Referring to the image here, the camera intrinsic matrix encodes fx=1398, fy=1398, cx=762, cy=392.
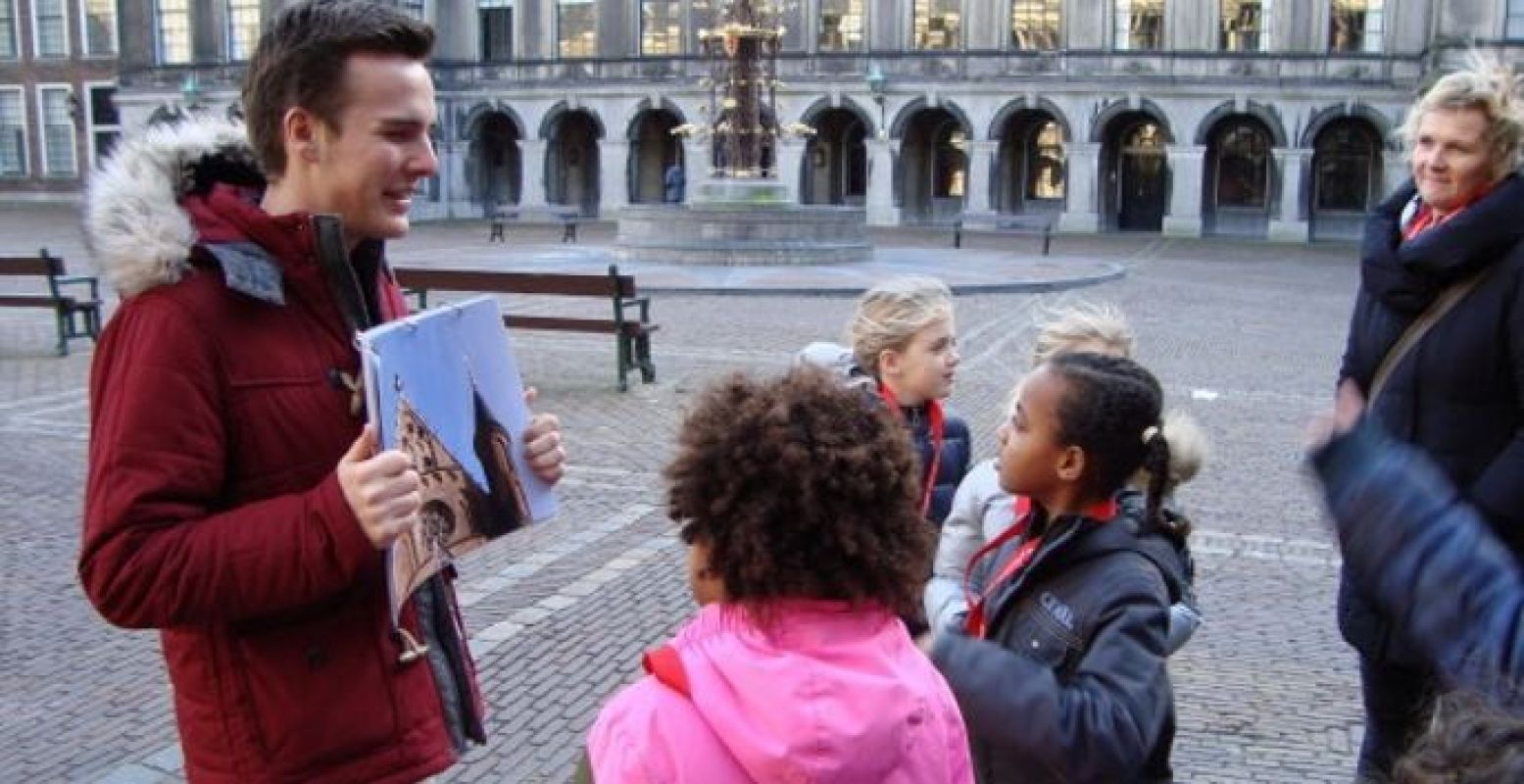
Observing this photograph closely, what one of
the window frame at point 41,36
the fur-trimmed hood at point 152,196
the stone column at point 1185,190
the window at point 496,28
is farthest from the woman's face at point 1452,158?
the window frame at point 41,36

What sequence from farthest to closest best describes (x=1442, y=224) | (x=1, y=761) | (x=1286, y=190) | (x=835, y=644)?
(x=1286, y=190) → (x=1, y=761) → (x=1442, y=224) → (x=835, y=644)

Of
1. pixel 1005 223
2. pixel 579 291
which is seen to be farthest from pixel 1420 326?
pixel 1005 223

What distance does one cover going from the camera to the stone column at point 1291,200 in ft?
127

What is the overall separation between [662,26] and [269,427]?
47.3 metres

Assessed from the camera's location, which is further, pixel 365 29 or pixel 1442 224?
pixel 1442 224

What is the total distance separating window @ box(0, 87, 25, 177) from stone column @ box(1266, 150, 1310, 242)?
4663 centimetres

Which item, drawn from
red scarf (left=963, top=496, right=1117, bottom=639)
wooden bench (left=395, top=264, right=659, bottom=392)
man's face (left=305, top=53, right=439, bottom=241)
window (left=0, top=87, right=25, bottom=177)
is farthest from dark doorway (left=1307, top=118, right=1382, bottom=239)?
window (left=0, top=87, right=25, bottom=177)

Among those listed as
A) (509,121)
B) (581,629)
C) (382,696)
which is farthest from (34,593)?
(509,121)

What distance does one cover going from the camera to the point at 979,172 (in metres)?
41.5

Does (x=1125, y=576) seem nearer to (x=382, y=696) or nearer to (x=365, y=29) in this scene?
(x=382, y=696)

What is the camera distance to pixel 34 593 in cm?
641

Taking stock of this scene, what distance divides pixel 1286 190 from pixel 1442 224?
38348 millimetres

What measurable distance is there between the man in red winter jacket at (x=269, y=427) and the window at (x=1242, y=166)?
140 ft

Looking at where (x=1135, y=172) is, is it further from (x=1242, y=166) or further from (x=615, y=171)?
(x=615, y=171)
